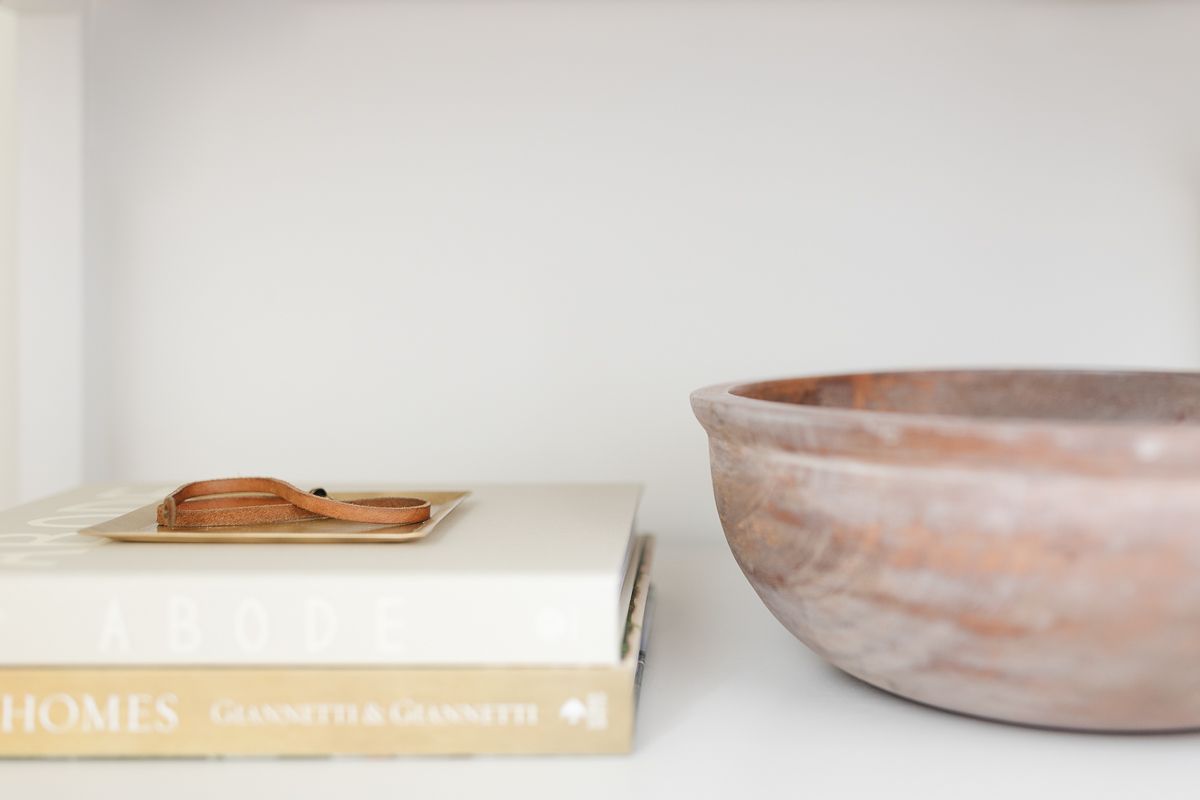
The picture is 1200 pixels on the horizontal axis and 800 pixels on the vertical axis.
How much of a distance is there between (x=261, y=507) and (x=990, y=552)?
37 centimetres

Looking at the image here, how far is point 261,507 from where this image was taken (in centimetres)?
49

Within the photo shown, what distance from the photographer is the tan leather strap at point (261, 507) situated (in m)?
0.47

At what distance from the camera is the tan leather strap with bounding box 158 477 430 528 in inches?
18.6

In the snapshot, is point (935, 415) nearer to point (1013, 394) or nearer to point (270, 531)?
point (1013, 394)

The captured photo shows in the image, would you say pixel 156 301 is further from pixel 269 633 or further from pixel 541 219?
pixel 269 633

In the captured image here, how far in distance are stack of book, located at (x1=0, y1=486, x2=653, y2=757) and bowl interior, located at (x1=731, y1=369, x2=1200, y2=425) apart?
0.27 metres

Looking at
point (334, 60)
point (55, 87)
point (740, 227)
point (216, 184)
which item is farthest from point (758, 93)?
point (55, 87)

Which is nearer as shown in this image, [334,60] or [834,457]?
[834,457]

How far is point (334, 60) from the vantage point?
0.74 metres

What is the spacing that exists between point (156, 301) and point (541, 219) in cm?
32

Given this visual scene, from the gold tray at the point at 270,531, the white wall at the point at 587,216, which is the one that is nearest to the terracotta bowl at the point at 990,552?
the gold tray at the point at 270,531

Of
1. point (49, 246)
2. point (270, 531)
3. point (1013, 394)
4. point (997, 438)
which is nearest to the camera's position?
point (997, 438)

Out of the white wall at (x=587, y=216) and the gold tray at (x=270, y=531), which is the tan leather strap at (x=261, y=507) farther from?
the white wall at (x=587, y=216)

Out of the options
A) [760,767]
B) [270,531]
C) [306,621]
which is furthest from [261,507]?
[760,767]
